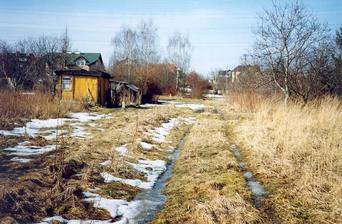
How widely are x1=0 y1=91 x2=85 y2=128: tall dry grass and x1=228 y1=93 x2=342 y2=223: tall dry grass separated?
7495mm

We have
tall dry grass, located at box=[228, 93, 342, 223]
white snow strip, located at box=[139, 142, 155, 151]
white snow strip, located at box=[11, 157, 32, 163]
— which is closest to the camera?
tall dry grass, located at box=[228, 93, 342, 223]

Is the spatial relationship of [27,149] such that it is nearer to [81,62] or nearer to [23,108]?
[23,108]

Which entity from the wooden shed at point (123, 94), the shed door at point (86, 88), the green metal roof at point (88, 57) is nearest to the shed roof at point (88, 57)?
the green metal roof at point (88, 57)

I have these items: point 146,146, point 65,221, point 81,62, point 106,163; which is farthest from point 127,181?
point 81,62

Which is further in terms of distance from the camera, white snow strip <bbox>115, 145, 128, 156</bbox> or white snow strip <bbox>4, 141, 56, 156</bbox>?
white snow strip <bbox>115, 145, 128, 156</bbox>

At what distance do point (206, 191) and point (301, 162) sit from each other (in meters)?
3.04

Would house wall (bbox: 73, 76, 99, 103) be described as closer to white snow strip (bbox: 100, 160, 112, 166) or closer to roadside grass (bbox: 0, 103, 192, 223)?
roadside grass (bbox: 0, 103, 192, 223)

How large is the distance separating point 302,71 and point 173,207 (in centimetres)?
1415

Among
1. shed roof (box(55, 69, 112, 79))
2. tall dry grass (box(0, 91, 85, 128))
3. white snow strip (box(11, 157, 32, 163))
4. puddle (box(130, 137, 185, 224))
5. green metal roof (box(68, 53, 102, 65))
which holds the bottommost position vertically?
puddle (box(130, 137, 185, 224))

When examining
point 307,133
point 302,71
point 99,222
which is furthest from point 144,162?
point 302,71

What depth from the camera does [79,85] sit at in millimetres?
24375

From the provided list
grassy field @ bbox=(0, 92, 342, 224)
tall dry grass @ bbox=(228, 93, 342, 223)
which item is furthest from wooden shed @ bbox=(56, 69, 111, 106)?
tall dry grass @ bbox=(228, 93, 342, 223)

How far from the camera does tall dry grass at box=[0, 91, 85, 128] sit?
44.0ft

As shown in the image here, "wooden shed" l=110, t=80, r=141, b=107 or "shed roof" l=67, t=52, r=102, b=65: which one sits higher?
"shed roof" l=67, t=52, r=102, b=65
